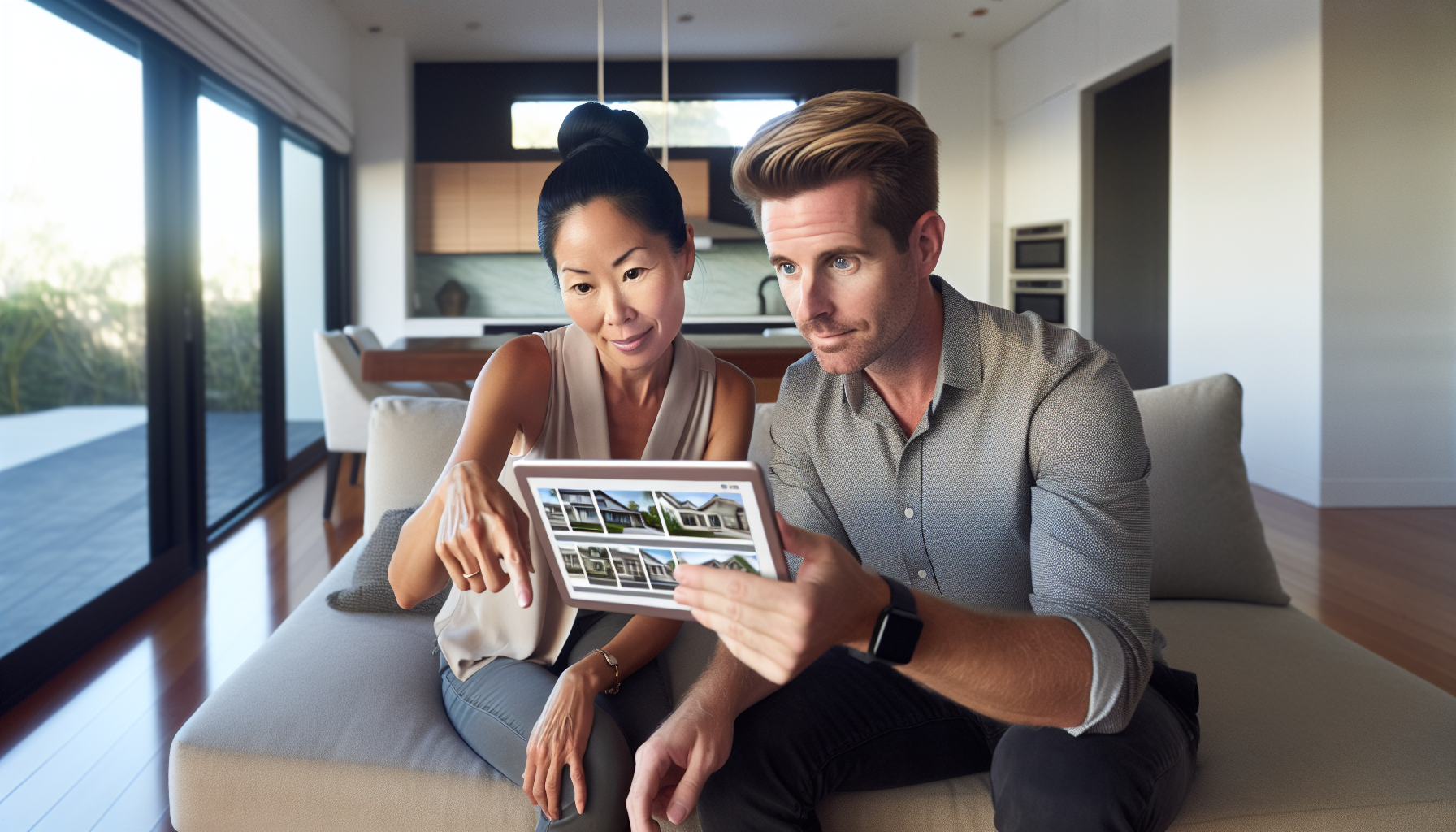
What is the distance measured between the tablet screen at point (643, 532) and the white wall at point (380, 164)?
6.81 metres

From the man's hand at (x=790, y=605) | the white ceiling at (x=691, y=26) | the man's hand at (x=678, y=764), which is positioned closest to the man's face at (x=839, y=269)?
the man's hand at (x=790, y=605)

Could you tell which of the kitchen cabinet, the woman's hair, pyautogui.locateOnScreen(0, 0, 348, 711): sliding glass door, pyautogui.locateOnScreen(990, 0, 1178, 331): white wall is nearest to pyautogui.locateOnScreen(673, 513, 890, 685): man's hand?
→ the woman's hair

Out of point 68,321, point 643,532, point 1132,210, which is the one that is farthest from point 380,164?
point 643,532

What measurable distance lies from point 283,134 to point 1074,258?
4.92 m

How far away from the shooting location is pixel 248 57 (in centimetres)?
471

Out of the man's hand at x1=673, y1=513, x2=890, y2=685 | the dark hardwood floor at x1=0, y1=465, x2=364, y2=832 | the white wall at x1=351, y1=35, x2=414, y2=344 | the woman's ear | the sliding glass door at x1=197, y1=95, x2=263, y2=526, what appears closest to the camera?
the man's hand at x1=673, y1=513, x2=890, y2=685

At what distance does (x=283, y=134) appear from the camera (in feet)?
18.9

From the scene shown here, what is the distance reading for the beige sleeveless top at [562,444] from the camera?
1.51 m

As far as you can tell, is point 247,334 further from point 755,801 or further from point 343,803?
point 755,801

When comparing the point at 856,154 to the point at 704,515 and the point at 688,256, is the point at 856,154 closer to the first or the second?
the point at 688,256

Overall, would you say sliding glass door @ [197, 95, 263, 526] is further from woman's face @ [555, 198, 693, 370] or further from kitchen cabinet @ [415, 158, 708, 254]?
woman's face @ [555, 198, 693, 370]

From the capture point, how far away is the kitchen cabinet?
7680 mm

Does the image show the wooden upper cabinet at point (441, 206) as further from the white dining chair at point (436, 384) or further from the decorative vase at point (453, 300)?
the white dining chair at point (436, 384)

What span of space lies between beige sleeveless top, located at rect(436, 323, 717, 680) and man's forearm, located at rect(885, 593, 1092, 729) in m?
0.59
